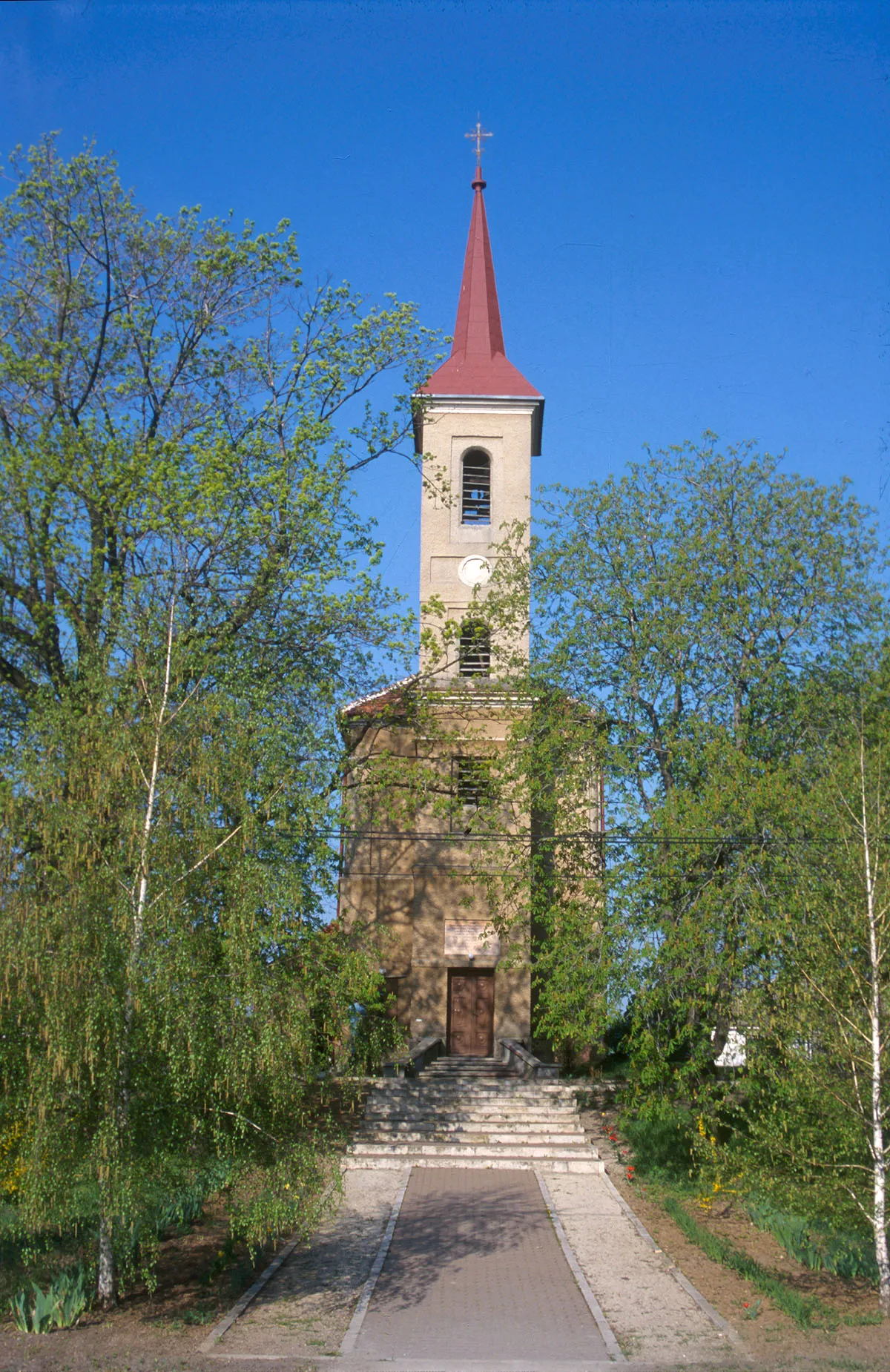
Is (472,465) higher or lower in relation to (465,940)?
higher

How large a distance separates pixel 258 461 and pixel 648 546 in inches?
300

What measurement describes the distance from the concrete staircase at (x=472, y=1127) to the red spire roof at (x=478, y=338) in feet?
60.1

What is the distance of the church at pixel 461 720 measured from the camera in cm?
2616

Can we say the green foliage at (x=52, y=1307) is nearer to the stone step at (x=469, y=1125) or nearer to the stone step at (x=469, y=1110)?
the stone step at (x=469, y=1125)

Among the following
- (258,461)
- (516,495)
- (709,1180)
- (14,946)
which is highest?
(516,495)

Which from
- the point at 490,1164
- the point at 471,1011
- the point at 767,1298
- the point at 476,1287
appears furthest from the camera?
the point at 471,1011

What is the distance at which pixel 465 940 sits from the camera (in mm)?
30172

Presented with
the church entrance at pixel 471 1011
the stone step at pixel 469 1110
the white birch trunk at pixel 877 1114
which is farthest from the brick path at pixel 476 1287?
the church entrance at pixel 471 1011

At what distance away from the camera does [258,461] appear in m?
20.9

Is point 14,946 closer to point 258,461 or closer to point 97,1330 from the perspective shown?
point 97,1330

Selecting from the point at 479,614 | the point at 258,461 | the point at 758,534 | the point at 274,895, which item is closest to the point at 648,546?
the point at 758,534

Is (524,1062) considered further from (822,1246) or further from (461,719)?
(822,1246)

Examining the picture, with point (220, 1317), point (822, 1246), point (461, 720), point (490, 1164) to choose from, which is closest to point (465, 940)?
point (461, 720)

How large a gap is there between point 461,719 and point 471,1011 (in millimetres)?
8145
